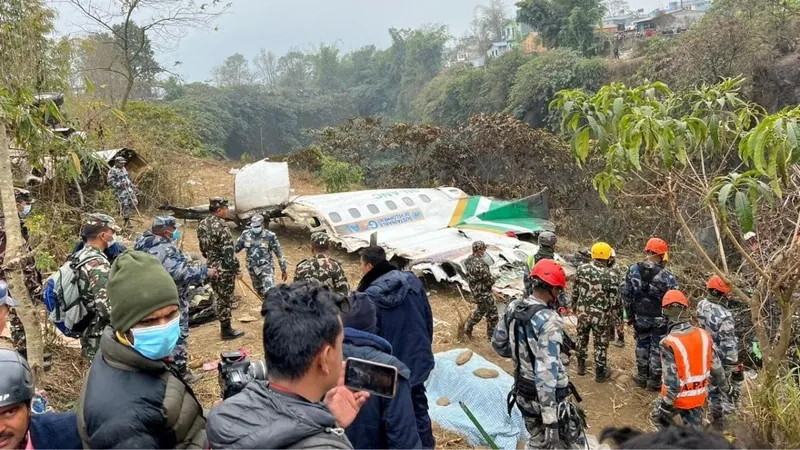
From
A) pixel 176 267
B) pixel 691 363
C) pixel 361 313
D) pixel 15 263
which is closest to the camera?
pixel 361 313

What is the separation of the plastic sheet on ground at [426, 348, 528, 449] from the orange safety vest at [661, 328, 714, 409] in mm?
1391

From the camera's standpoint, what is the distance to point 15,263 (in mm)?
3412

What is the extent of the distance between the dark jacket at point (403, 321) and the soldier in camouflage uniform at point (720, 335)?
299 centimetres

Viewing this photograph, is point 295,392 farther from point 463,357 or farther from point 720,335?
point 720,335

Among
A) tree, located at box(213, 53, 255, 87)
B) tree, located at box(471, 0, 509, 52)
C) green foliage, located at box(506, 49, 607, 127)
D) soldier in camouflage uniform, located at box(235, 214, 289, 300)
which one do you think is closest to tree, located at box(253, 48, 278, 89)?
tree, located at box(213, 53, 255, 87)

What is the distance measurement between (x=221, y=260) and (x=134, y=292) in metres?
5.21

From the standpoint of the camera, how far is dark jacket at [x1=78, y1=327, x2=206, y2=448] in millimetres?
1846

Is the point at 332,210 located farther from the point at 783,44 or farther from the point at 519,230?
the point at 783,44

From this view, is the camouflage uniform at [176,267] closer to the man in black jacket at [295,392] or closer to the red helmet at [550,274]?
the red helmet at [550,274]

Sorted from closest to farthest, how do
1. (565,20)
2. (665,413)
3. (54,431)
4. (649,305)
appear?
1. (54,431)
2. (665,413)
3. (649,305)
4. (565,20)

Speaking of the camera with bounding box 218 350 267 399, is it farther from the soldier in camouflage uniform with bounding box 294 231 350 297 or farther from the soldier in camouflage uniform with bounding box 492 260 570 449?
the soldier in camouflage uniform with bounding box 294 231 350 297

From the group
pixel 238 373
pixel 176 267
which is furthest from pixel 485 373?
pixel 238 373

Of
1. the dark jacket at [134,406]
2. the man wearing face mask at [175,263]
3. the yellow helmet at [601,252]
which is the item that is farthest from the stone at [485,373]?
the dark jacket at [134,406]

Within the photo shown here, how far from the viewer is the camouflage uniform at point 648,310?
6.06 metres
